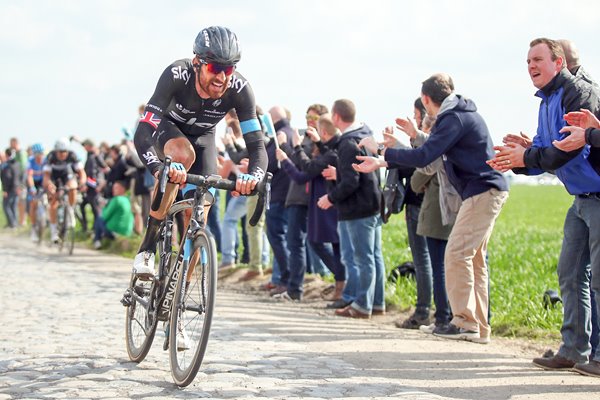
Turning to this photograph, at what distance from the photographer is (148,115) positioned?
7.29 meters

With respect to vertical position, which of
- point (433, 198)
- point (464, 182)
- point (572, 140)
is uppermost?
point (572, 140)

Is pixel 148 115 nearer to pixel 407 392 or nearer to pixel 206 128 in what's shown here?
pixel 206 128

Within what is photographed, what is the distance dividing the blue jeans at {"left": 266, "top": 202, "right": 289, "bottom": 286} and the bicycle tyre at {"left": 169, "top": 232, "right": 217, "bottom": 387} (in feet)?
22.4

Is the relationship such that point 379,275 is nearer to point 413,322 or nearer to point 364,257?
point 364,257

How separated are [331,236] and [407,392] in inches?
227

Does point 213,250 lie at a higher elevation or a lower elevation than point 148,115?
lower

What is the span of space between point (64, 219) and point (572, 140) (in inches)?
617

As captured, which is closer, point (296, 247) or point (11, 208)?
point (296, 247)

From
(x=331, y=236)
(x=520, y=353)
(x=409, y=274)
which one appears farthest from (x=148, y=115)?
(x=409, y=274)

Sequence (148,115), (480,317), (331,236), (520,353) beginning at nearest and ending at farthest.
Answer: (148,115) → (520,353) → (480,317) → (331,236)

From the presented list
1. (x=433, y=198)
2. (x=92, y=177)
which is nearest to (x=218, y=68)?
(x=433, y=198)

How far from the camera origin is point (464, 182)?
30.3 ft

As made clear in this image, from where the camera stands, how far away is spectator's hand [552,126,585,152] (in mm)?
6605

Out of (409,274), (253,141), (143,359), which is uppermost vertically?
(253,141)
